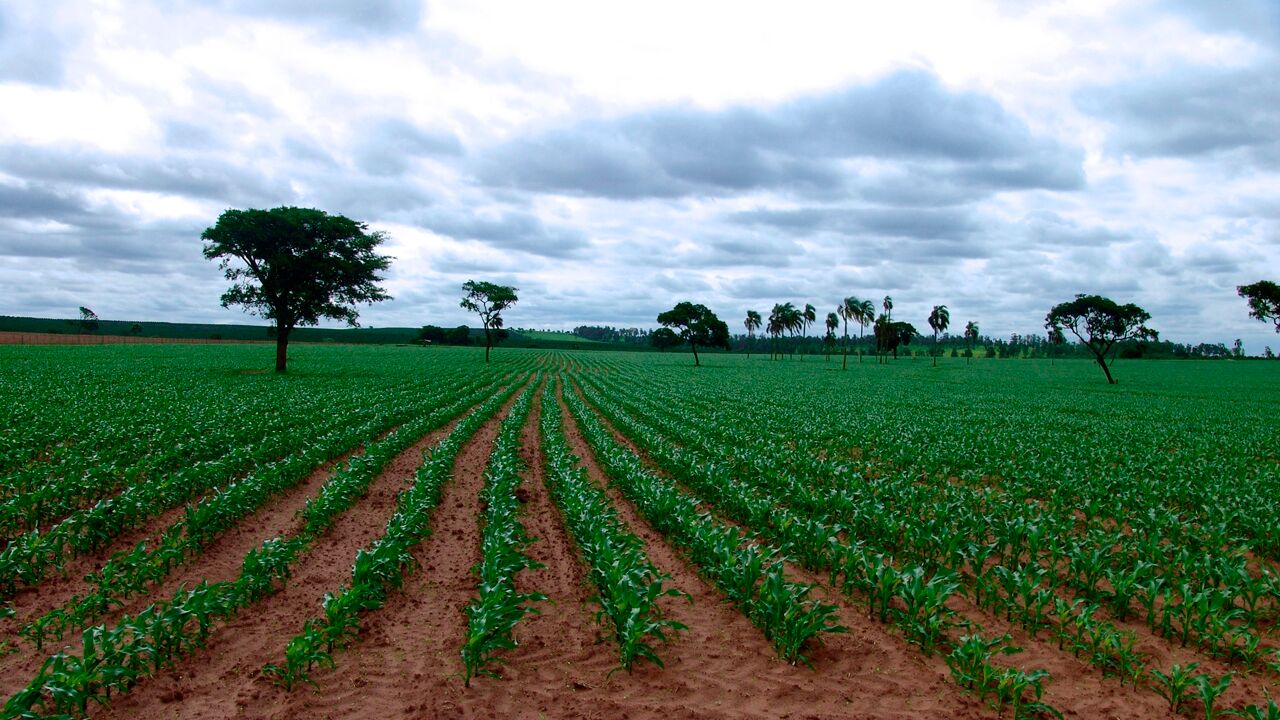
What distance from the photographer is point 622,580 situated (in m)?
6.33

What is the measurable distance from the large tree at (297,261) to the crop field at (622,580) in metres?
22.8

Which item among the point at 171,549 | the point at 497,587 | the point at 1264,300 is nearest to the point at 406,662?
the point at 497,587

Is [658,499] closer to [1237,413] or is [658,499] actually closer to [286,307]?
[1237,413]

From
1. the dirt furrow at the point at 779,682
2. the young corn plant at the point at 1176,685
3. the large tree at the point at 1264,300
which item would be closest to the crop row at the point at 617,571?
the dirt furrow at the point at 779,682

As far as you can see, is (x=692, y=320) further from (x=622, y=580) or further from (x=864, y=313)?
(x=622, y=580)

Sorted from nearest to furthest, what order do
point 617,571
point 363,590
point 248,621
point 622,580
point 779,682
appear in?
point 779,682 < point 622,580 < point 248,621 < point 617,571 < point 363,590

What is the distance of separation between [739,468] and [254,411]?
51.3 ft

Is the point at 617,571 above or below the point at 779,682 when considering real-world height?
above

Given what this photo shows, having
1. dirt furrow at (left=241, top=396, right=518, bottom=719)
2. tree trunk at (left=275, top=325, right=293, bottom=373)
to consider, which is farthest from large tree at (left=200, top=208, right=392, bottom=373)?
dirt furrow at (left=241, top=396, right=518, bottom=719)

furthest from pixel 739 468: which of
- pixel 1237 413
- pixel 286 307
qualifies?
pixel 286 307

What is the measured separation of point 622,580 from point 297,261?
3845cm

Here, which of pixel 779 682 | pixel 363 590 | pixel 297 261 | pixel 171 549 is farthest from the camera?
pixel 297 261

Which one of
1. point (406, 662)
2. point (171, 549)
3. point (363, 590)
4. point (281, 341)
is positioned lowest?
point (406, 662)

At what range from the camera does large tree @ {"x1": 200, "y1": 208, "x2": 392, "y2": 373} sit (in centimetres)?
3734
